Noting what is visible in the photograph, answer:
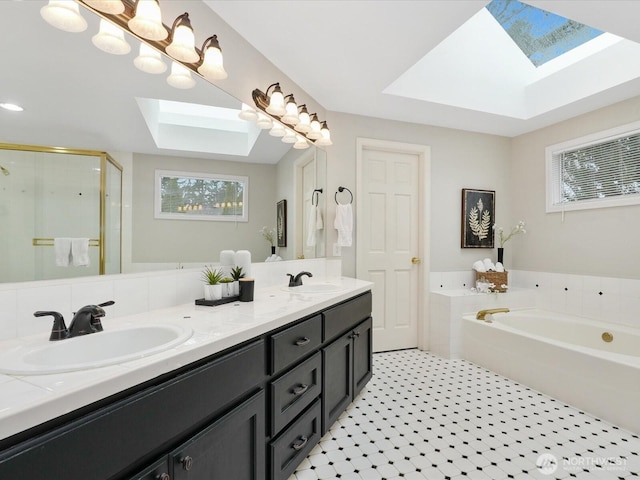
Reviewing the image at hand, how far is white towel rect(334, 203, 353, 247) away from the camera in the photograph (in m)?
2.96

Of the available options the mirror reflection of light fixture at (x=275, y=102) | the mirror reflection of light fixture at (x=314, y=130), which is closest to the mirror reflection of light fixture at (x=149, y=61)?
the mirror reflection of light fixture at (x=275, y=102)

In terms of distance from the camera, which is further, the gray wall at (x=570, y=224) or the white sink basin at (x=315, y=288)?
the gray wall at (x=570, y=224)

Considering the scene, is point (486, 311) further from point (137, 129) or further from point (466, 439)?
point (137, 129)

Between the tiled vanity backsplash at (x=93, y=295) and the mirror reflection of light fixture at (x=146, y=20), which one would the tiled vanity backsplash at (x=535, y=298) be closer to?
the tiled vanity backsplash at (x=93, y=295)

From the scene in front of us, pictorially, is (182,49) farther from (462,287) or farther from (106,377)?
(462,287)

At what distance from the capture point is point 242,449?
1142mm

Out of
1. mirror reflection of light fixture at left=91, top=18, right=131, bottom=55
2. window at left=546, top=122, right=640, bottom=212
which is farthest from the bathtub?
mirror reflection of light fixture at left=91, top=18, right=131, bottom=55

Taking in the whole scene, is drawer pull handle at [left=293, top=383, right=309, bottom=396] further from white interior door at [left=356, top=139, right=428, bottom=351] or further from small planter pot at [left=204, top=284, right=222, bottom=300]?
white interior door at [left=356, top=139, right=428, bottom=351]

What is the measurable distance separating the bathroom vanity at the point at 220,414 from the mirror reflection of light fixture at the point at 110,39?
1136mm

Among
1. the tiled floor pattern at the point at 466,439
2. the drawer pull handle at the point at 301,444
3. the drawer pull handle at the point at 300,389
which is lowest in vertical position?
the tiled floor pattern at the point at 466,439

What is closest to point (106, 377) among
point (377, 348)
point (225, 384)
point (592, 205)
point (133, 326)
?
point (225, 384)

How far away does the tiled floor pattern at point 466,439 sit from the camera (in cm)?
162

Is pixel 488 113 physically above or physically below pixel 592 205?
above

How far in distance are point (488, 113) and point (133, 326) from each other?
3.39 meters
